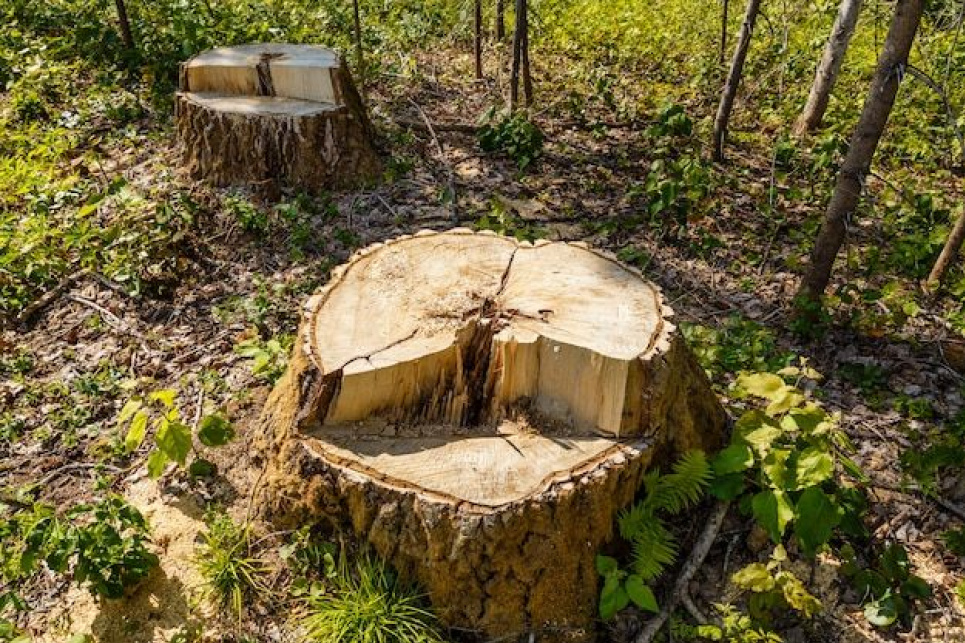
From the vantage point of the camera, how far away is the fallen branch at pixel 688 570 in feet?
9.59

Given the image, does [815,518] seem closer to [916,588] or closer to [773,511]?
[773,511]

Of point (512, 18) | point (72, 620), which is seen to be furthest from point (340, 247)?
point (512, 18)

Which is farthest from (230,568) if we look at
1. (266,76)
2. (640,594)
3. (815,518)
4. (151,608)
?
(266,76)

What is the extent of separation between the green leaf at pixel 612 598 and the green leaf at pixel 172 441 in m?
1.97

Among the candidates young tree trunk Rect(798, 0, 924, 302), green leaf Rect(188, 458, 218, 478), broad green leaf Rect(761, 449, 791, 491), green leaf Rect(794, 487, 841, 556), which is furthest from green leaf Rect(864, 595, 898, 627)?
green leaf Rect(188, 458, 218, 478)

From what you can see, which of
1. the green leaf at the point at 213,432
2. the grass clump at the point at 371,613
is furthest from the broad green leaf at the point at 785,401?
the green leaf at the point at 213,432

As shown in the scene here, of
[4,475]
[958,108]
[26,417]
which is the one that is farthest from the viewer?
[958,108]

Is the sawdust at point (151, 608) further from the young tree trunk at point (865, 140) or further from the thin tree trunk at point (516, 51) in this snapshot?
the thin tree trunk at point (516, 51)

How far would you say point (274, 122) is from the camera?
5.54 m

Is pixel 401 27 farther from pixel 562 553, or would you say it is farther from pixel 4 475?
pixel 562 553

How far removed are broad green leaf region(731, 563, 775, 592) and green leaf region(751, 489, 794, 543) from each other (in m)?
0.18

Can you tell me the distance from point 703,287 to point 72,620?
13.6 feet

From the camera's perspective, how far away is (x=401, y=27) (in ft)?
29.2

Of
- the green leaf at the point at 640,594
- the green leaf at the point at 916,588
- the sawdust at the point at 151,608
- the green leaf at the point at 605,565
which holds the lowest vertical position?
the sawdust at the point at 151,608
